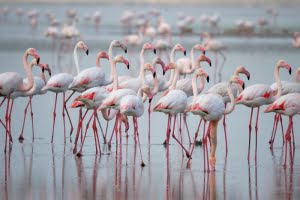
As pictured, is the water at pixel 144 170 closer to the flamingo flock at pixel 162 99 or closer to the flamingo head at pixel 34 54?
the flamingo flock at pixel 162 99

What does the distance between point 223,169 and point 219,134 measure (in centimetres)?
259

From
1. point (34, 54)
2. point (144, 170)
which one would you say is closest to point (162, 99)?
point (144, 170)

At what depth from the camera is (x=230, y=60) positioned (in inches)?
1016

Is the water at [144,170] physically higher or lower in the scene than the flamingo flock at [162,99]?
lower

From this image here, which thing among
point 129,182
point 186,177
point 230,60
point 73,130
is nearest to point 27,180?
point 129,182

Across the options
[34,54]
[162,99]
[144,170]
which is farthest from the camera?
[34,54]

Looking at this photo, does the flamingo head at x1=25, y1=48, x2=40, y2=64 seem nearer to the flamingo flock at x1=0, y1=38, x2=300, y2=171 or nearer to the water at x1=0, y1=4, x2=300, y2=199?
the flamingo flock at x1=0, y1=38, x2=300, y2=171

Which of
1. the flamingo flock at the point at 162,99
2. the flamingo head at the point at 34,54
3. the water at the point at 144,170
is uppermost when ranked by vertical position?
the flamingo head at the point at 34,54

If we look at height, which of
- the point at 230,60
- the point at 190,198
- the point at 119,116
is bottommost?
the point at 190,198

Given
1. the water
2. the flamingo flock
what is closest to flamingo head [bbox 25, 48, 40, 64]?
the flamingo flock

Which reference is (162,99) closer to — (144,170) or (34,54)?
(144,170)

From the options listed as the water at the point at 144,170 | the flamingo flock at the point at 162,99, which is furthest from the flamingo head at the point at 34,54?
the water at the point at 144,170

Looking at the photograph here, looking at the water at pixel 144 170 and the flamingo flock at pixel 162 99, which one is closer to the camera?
the water at pixel 144 170

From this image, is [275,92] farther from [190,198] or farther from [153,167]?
[190,198]
